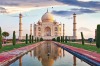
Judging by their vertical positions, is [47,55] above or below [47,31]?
below

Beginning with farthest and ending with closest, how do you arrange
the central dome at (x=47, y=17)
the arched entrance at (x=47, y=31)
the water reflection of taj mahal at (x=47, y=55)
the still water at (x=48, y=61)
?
1. the arched entrance at (x=47, y=31)
2. the central dome at (x=47, y=17)
3. the water reflection of taj mahal at (x=47, y=55)
4. the still water at (x=48, y=61)

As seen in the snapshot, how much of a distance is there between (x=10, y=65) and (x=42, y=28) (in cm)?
4899

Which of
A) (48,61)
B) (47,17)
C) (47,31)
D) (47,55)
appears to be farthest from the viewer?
(47,31)

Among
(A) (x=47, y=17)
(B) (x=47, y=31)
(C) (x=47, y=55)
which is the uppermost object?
(A) (x=47, y=17)

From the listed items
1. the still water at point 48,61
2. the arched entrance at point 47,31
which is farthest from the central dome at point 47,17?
the still water at point 48,61

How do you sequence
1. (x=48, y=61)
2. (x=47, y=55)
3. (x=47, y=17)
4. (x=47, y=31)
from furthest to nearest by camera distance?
(x=47, y=31)
(x=47, y=17)
(x=47, y=55)
(x=48, y=61)

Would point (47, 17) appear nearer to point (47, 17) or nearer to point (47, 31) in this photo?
point (47, 17)

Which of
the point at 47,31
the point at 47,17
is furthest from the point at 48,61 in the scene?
the point at 47,31

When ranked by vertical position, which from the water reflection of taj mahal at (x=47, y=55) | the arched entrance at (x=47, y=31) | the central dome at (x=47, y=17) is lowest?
the water reflection of taj mahal at (x=47, y=55)

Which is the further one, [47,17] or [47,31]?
[47,31]

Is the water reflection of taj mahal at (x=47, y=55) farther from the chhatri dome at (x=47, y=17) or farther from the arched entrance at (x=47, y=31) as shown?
the arched entrance at (x=47, y=31)

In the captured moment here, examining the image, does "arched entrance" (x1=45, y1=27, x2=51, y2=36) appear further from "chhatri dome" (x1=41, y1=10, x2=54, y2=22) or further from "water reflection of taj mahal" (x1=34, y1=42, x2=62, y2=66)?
"water reflection of taj mahal" (x1=34, y1=42, x2=62, y2=66)

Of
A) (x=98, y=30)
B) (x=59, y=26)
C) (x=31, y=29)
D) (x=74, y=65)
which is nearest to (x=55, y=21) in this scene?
(x=59, y=26)

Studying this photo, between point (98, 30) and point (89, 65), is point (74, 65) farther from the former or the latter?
point (98, 30)
